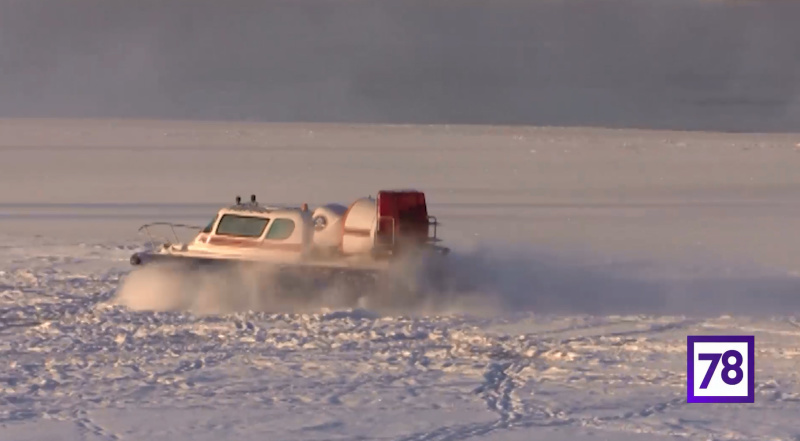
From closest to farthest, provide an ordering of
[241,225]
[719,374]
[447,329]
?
[719,374] → [447,329] → [241,225]

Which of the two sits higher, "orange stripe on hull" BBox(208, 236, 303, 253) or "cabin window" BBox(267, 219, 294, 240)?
"cabin window" BBox(267, 219, 294, 240)

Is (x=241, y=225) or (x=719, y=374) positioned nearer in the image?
(x=719, y=374)

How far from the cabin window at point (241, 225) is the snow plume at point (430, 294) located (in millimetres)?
547

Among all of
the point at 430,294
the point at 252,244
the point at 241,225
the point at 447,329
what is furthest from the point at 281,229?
the point at 447,329

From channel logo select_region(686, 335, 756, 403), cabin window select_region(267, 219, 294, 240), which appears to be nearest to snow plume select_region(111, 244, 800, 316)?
cabin window select_region(267, 219, 294, 240)

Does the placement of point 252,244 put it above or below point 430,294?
above

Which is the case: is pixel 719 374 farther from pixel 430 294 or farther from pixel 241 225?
pixel 241 225

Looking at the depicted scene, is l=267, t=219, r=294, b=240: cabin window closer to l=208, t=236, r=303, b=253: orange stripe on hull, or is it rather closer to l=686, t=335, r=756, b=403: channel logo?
l=208, t=236, r=303, b=253: orange stripe on hull

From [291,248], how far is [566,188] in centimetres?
1313

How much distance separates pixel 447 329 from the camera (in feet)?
38.2

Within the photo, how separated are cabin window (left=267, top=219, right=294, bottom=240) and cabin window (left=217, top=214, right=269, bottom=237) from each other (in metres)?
0.11

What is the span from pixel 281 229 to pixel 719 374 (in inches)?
213

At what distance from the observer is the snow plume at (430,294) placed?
12594 millimetres

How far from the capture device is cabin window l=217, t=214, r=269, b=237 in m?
13.4
